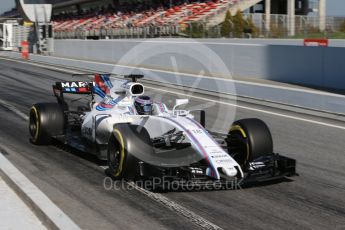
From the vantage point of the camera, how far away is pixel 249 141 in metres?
7.03

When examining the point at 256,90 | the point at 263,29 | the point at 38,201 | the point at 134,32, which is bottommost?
the point at 38,201

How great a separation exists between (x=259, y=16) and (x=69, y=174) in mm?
25308

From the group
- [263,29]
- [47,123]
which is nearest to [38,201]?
[47,123]

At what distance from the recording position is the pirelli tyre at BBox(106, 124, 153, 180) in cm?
658

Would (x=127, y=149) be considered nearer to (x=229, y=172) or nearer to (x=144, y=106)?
(x=144, y=106)

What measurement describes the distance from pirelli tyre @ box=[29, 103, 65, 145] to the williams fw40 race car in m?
0.45

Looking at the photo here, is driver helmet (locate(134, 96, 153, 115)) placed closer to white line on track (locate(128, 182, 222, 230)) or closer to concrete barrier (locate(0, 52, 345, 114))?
white line on track (locate(128, 182, 222, 230))

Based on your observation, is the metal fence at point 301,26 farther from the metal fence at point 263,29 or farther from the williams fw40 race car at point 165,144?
the williams fw40 race car at point 165,144

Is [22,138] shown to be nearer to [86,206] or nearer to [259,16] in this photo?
[86,206]

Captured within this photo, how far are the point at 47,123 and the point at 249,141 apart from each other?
3482mm

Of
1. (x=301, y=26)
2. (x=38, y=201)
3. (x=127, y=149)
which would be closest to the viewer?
(x=38, y=201)

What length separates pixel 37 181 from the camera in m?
6.89

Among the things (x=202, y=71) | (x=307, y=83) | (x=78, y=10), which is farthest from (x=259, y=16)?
(x=78, y=10)

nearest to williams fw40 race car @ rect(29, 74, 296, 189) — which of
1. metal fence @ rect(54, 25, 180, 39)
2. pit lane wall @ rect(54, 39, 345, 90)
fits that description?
pit lane wall @ rect(54, 39, 345, 90)
